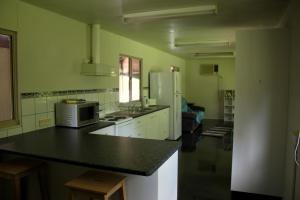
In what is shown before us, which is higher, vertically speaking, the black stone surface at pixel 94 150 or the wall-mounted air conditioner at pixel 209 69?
the wall-mounted air conditioner at pixel 209 69

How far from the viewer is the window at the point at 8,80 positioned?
8.43ft

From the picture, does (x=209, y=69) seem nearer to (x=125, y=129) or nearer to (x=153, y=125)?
(x=153, y=125)

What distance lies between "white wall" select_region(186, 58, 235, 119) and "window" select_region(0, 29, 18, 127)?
8172mm

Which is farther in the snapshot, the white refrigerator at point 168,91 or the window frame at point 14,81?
the white refrigerator at point 168,91

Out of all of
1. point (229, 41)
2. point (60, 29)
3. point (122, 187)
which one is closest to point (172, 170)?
point (122, 187)

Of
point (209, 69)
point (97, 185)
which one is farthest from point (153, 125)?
point (209, 69)

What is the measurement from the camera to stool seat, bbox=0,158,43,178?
6.62 feet

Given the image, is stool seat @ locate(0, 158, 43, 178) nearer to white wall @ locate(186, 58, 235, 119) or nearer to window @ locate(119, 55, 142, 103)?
window @ locate(119, 55, 142, 103)

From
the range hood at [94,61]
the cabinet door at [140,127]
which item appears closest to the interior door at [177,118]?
the cabinet door at [140,127]

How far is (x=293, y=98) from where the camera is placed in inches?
101

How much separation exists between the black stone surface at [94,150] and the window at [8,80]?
0.80ft

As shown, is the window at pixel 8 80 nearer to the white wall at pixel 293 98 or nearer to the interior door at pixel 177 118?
the white wall at pixel 293 98

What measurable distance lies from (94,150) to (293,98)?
2.16 meters

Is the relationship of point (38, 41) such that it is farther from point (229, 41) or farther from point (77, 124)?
point (229, 41)
